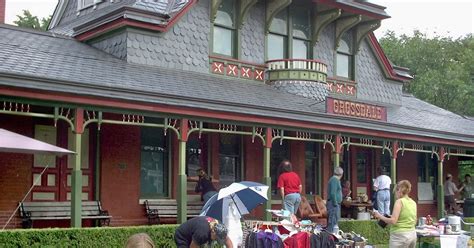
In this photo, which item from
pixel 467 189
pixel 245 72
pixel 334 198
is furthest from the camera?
pixel 467 189

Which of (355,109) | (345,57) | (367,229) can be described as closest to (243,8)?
(355,109)

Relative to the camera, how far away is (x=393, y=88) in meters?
26.8

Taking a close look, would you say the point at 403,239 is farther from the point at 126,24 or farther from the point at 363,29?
the point at 363,29

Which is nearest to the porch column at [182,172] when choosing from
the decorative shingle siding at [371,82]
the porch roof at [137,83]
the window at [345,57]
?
the porch roof at [137,83]

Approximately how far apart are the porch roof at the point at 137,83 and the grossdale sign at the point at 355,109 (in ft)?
0.79

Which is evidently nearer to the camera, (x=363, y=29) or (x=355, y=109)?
(x=355, y=109)

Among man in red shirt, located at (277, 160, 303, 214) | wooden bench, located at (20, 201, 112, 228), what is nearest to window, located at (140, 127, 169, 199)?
wooden bench, located at (20, 201, 112, 228)

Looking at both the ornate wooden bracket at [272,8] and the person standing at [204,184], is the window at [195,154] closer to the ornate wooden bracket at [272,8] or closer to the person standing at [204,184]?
the person standing at [204,184]

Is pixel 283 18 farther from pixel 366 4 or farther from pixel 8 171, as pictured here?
pixel 8 171

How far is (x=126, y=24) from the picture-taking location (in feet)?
61.2

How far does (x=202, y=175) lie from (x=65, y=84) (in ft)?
16.7

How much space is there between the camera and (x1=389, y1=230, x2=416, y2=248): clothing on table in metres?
11.1

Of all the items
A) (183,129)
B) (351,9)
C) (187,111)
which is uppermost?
(351,9)

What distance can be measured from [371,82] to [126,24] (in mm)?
10552
